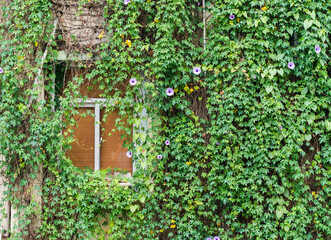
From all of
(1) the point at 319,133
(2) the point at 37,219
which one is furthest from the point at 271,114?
(2) the point at 37,219

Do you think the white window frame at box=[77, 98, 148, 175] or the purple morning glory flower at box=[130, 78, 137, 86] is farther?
the white window frame at box=[77, 98, 148, 175]

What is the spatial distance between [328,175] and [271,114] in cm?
104

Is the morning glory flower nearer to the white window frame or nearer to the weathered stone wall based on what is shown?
the white window frame

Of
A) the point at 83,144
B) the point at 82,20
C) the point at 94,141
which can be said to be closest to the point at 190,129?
the point at 94,141

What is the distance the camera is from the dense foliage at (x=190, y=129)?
416cm

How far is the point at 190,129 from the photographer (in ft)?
14.1

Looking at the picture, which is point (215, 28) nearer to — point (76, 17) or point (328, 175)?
point (76, 17)

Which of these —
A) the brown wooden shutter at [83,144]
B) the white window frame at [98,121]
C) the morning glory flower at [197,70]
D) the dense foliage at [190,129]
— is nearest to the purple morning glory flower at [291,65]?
the dense foliage at [190,129]

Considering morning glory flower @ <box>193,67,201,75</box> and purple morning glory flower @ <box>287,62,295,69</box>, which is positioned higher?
purple morning glory flower @ <box>287,62,295,69</box>

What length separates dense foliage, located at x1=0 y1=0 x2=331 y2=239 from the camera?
4156mm

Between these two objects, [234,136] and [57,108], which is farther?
[57,108]

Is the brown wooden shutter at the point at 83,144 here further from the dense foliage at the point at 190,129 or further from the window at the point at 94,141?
the dense foliage at the point at 190,129

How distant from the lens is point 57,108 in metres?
4.50

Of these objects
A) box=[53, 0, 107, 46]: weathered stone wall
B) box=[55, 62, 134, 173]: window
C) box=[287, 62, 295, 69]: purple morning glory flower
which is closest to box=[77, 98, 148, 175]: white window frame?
box=[55, 62, 134, 173]: window
